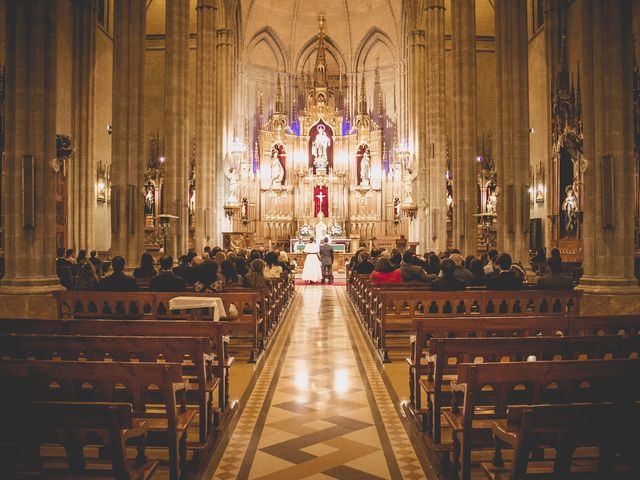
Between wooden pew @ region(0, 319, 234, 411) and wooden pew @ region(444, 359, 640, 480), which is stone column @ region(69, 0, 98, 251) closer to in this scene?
wooden pew @ region(0, 319, 234, 411)

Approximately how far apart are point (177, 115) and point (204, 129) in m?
6.60

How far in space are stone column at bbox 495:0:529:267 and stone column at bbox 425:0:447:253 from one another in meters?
6.66

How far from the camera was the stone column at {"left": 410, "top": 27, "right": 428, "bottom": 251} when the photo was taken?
86.0 ft

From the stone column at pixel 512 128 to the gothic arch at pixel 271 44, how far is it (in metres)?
23.0

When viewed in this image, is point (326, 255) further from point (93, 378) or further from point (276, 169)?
point (93, 378)

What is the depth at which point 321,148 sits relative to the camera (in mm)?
35219

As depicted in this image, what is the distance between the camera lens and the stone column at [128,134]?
580 inches

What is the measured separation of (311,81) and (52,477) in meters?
35.7

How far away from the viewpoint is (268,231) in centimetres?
3462

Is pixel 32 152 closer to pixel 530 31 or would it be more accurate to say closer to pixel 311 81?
pixel 530 31

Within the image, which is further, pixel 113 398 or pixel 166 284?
pixel 166 284

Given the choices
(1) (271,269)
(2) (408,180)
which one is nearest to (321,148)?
(2) (408,180)

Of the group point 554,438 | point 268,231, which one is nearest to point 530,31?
point 268,231

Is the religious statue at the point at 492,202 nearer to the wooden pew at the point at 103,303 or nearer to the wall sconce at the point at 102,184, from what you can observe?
the wall sconce at the point at 102,184
